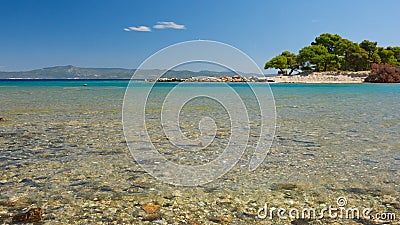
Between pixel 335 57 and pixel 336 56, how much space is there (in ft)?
3.64

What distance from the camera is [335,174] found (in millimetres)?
5617

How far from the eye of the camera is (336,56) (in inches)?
3743

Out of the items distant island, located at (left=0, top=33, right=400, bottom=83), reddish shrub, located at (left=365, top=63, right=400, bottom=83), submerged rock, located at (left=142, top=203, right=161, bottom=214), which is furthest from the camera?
distant island, located at (left=0, top=33, right=400, bottom=83)

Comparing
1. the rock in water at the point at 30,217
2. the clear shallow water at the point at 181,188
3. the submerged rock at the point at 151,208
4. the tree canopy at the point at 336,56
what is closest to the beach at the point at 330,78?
the tree canopy at the point at 336,56

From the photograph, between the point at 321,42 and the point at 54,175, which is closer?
the point at 54,175

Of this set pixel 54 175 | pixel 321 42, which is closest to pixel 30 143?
pixel 54 175

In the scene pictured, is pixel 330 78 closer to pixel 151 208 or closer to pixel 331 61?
pixel 331 61

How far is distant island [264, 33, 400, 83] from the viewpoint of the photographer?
304 feet

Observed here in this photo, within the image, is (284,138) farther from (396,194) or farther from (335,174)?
(396,194)

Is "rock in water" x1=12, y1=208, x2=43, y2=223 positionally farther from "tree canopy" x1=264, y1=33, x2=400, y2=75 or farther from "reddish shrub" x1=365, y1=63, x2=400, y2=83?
"tree canopy" x1=264, y1=33, x2=400, y2=75

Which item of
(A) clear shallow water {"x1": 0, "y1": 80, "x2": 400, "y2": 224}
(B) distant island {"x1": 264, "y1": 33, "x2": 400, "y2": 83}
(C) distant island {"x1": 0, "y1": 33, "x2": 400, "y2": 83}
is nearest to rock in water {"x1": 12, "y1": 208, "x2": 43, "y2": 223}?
(A) clear shallow water {"x1": 0, "y1": 80, "x2": 400, "y2": 224}

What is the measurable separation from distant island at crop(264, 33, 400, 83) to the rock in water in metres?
91.3

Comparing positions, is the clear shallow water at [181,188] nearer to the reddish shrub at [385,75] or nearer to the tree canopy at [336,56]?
the reddish shrub at [385,75]

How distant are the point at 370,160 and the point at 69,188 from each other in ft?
18.2
